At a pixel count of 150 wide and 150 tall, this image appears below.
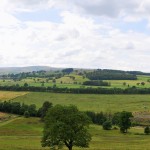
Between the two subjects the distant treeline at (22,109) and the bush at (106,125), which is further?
the distant treeline at (22,109)

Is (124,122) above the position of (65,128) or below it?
below

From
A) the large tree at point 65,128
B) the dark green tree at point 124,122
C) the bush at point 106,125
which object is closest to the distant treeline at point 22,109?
the bush at point 106,125

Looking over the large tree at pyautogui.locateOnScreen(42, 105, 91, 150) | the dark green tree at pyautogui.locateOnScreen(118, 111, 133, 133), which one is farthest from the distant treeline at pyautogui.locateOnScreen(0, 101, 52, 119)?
the large tree at pyautogui.locateOnScreen(42, 105, 91, 150)

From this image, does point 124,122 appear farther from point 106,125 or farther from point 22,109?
point 22,109

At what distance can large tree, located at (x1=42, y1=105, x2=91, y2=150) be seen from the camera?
2418 inches

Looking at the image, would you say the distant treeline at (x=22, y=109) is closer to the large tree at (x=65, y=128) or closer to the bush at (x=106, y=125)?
the bush at (x=106, y=125)

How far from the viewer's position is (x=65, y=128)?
2403 inches

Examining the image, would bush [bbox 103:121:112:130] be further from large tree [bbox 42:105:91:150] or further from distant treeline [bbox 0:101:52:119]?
large tree [bbox 42:105:91:150]

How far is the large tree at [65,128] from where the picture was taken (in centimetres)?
6141

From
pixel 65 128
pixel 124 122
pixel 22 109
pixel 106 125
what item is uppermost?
pixel 65 128

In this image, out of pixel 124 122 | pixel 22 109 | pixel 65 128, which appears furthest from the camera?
pixel 22 109

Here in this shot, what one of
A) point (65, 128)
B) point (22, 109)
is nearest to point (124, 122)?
point (22, 109)

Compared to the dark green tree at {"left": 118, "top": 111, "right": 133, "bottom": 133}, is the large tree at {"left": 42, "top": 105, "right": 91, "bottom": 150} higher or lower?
higher

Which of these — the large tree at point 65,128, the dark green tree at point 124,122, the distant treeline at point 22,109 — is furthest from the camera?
the distant treeline at point 22,109
